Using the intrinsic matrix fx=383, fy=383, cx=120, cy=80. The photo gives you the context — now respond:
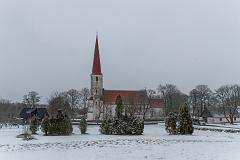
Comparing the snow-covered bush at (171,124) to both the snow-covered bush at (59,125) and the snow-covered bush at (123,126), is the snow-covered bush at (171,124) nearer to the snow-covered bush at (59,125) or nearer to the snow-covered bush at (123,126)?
the snow-covered bush at (123,126)

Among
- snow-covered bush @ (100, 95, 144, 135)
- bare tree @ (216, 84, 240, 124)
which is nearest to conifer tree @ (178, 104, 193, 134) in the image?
snow-covered bush @ (100, 95, 144, 135)

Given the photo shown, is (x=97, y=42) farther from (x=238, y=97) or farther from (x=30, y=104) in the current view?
(x=238, y=97)

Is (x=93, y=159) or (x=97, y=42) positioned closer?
(x=93, y=159)

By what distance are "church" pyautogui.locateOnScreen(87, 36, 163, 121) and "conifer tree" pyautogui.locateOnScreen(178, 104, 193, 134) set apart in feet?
182

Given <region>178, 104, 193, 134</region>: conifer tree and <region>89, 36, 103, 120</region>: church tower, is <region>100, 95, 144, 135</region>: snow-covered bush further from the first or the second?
<region>89, 36, 103, 120</region>: church tower

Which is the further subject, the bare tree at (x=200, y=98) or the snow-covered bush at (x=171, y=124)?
the bare tree at (x=200, y=98)

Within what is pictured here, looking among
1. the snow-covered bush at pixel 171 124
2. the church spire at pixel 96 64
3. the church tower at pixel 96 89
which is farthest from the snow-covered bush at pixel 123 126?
the church tower at pixel 96 89

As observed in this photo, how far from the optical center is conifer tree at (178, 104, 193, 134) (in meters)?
40.8

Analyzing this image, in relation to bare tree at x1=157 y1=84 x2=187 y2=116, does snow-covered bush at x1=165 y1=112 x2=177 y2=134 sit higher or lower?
lower

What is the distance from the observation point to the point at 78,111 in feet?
393

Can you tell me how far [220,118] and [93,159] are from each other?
7989 cm

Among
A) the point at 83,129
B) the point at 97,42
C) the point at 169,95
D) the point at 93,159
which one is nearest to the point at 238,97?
the point at 169,95

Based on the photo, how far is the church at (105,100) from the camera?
101956mm

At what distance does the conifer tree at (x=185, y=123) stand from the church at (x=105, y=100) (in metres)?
55.4
